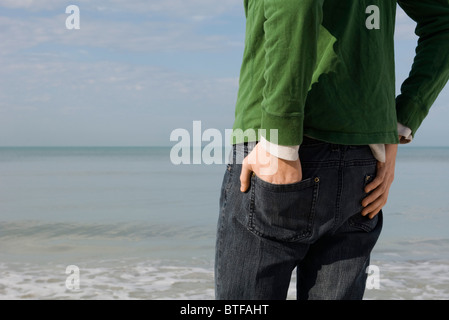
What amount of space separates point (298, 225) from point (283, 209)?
0.06 metres

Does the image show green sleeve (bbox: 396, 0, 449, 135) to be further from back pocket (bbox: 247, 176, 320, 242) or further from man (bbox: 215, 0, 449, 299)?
back pocket (bbox: 247, 176, 320, 242)

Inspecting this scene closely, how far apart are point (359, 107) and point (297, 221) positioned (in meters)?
0.32

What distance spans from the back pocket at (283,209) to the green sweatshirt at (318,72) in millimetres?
120

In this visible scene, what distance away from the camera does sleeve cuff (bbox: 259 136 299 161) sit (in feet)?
3.69

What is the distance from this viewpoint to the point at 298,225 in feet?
4.01

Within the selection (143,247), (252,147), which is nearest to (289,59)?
(252,147)

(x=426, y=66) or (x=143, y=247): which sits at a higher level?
(x=426, y=66)

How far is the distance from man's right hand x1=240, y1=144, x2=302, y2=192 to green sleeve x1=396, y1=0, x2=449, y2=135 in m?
0.52

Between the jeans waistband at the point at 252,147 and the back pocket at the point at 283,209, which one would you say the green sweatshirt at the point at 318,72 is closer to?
the jeans waistband at the point at 252,147

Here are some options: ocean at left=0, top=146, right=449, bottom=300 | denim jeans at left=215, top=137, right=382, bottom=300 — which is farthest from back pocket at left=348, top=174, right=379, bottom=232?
ocean at left=0, top=146, right=449, bottom=300

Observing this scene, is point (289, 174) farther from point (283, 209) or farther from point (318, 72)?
point (318, 72)
